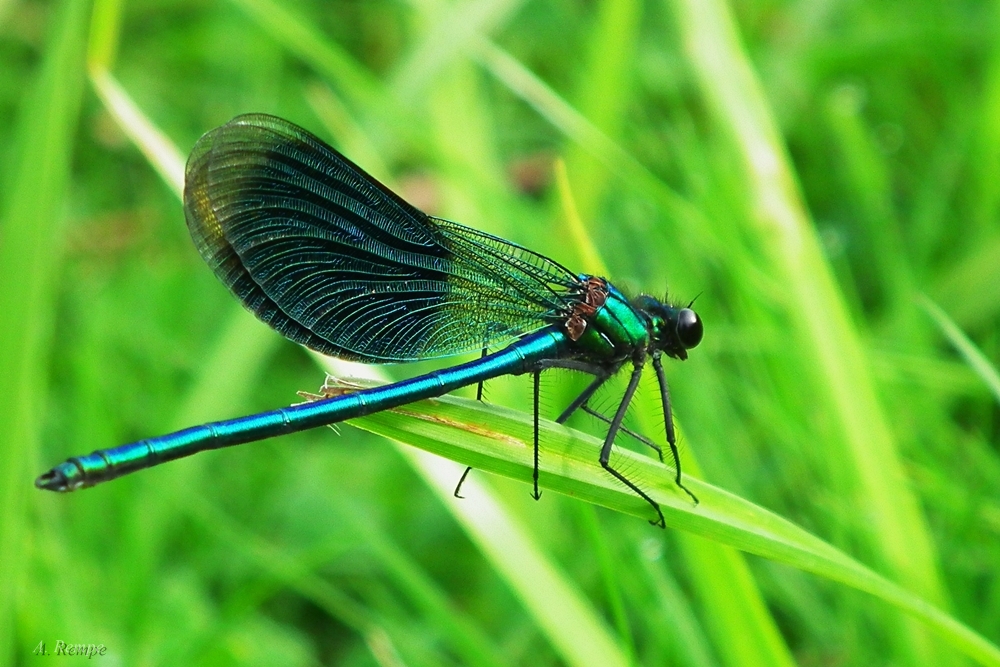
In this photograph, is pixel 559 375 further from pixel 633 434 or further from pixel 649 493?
pixel 649 493

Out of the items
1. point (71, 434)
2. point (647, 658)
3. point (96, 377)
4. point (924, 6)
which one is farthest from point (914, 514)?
point (924, 6)

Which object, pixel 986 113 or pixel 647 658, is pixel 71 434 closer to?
pixel 647 658

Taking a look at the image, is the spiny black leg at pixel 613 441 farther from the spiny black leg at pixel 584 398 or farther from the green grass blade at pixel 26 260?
the green grass blade at pixel 26 260

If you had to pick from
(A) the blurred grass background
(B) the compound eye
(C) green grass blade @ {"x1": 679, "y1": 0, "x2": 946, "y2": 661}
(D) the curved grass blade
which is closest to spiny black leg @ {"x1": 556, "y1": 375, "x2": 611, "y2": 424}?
(A) the blurred grass background

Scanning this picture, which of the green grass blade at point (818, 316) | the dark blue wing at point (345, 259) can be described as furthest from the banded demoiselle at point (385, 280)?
the green grass blade at point (818, 316)

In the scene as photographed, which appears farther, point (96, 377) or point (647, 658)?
point (96, 377)
